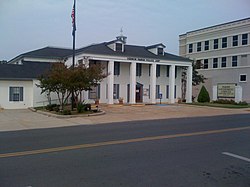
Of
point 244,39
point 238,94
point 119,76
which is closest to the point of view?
point 119,76

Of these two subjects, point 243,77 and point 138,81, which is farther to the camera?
point 243,77

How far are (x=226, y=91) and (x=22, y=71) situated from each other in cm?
2754

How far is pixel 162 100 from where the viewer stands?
38625mm

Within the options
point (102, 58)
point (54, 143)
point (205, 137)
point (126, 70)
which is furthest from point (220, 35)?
point (54, 143)

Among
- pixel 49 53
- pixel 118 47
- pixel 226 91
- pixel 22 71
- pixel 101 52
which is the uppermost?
pixel 118 47

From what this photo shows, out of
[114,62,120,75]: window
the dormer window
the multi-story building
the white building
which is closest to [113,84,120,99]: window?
the white building

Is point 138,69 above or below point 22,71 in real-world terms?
above

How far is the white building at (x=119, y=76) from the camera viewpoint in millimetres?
30314

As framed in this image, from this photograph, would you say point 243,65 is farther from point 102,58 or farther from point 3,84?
point 3,84

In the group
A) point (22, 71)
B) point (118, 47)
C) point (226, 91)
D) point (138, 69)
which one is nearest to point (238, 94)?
point (226, 91)

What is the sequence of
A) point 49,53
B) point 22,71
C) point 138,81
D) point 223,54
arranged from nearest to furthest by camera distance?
point 22,71, point 138,81, point 49,53, point 223,54

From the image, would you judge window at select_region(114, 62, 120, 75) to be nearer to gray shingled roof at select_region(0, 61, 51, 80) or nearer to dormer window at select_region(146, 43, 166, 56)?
dormer window at select_region(146, 43, 166, 56)

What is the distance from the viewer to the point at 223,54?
49.7 metres

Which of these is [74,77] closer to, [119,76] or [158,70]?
[119,76]
